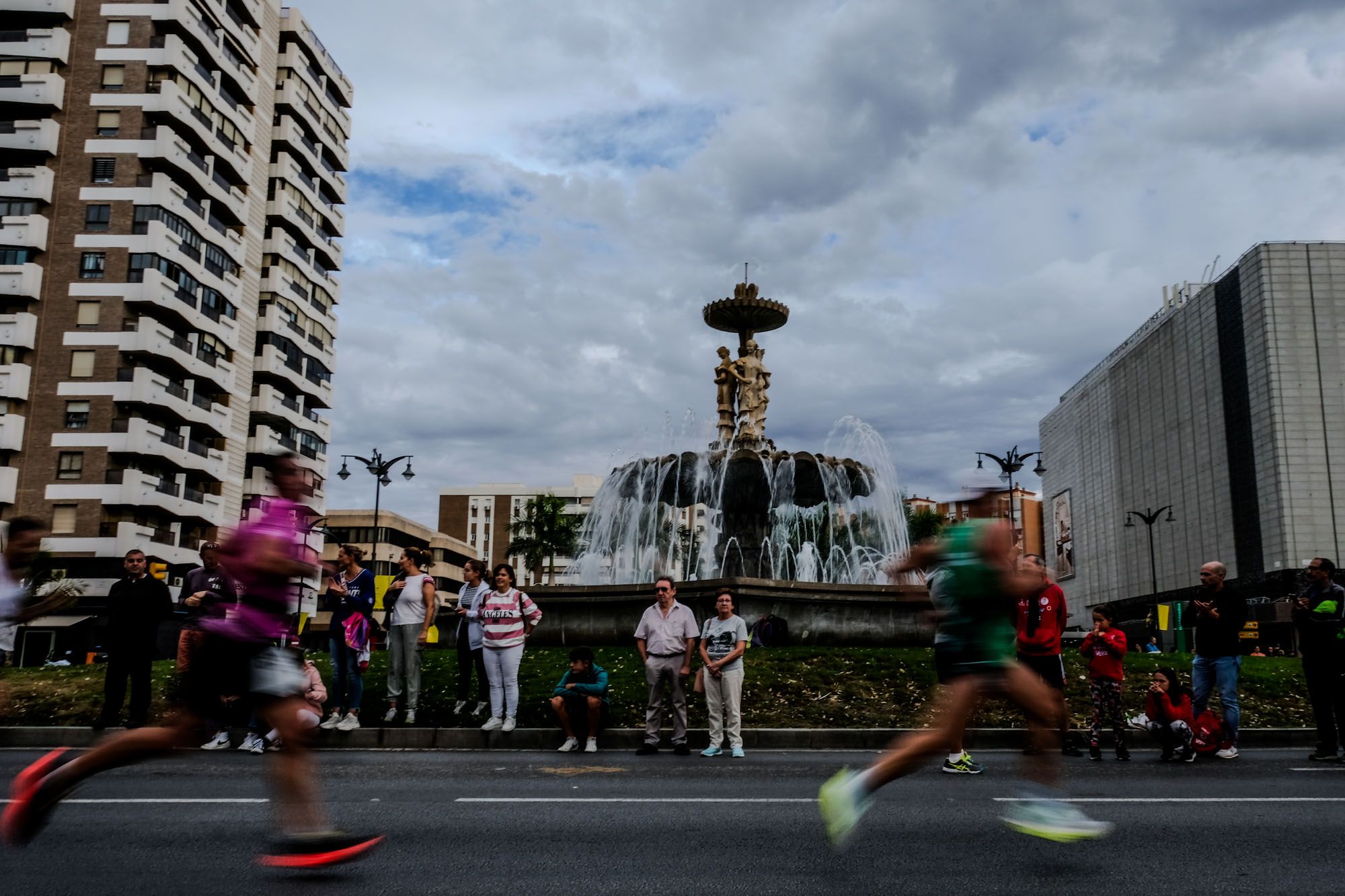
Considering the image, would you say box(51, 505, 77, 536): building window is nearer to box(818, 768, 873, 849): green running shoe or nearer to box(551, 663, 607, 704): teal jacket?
box(551, 663, 607, 704): teal jacket

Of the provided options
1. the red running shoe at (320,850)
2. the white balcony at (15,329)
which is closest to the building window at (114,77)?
the white balcony at (15,329)

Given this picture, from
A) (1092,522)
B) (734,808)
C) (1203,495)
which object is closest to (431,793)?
(734,808)

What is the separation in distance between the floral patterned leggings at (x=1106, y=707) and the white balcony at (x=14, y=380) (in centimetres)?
4825

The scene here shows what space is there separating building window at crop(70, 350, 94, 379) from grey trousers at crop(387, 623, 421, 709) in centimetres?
4224

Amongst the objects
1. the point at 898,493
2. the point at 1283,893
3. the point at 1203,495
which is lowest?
the point at 1283,893

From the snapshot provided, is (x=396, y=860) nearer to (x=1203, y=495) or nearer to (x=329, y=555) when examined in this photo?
(x=329, y=555)

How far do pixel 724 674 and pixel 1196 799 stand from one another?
473cm

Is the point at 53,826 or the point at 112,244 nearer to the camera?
the point at 53,826

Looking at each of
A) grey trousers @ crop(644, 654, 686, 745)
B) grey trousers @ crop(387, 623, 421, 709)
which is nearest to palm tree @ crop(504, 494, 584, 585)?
grey trousers @ crop(387, 623, 421, 709)

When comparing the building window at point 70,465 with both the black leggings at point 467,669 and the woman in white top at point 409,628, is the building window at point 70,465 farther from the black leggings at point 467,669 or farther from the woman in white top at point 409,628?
the woman in white top at point 409,628

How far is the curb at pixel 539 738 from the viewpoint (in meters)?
11.5

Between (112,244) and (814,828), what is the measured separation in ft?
167

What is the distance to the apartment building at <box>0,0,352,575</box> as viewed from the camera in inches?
1845

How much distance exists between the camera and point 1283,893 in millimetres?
4637
